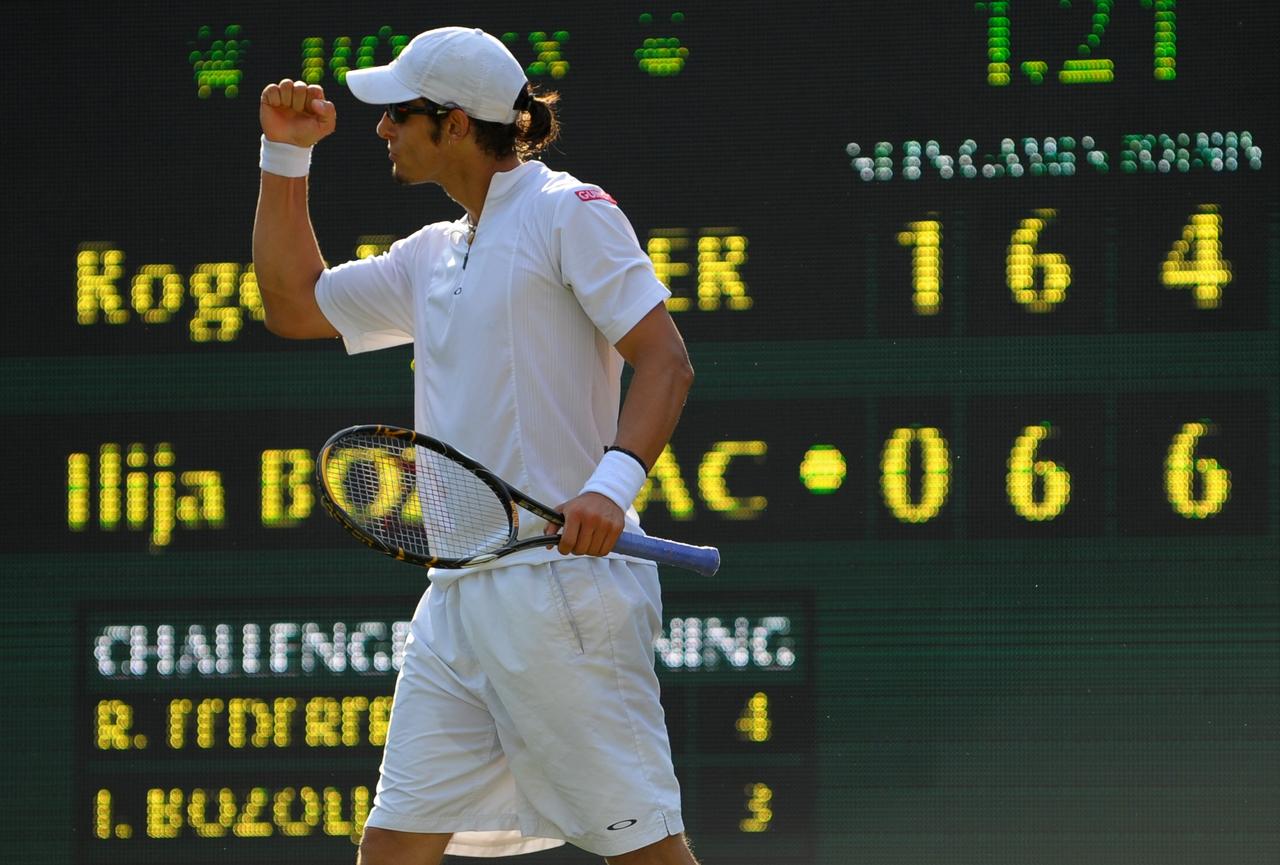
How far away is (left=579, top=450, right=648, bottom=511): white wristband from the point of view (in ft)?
8.69

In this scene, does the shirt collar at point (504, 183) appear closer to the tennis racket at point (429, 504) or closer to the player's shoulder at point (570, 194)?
the player's shoulder at point (570, 194)

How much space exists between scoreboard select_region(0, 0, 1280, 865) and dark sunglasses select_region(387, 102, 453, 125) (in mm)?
1241

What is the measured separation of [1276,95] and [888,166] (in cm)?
79

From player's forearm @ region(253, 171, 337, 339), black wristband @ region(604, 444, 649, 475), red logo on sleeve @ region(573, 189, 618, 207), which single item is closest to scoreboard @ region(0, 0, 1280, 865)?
player's forearm @ region(253, 171, 337, 339)

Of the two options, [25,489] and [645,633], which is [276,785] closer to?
[25,489]

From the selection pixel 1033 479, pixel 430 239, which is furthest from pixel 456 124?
pixel 1033 479

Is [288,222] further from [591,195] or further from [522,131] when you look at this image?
[591,195]

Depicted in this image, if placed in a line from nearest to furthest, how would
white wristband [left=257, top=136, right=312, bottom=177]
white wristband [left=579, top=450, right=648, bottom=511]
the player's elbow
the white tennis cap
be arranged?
white wristband [left=579, top=450, right=648, bottom=511], the player's elbow, the white tennis cap, white wristband [left=257, top=136, right=312, bottom=177]

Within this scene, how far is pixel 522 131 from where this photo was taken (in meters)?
3.02

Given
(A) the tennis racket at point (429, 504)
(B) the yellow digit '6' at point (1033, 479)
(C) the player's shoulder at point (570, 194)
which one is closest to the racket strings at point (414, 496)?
(A) the tennis racket at point (429, 504)

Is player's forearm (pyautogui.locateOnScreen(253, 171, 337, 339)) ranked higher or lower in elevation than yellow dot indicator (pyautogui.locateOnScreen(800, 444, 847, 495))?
higher

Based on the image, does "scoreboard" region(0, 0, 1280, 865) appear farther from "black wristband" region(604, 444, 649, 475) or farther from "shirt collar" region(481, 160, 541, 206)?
"black wristband" region(604, 444, 649, 475)

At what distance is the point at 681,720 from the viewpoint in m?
4.11

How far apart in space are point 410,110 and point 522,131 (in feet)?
0.58
